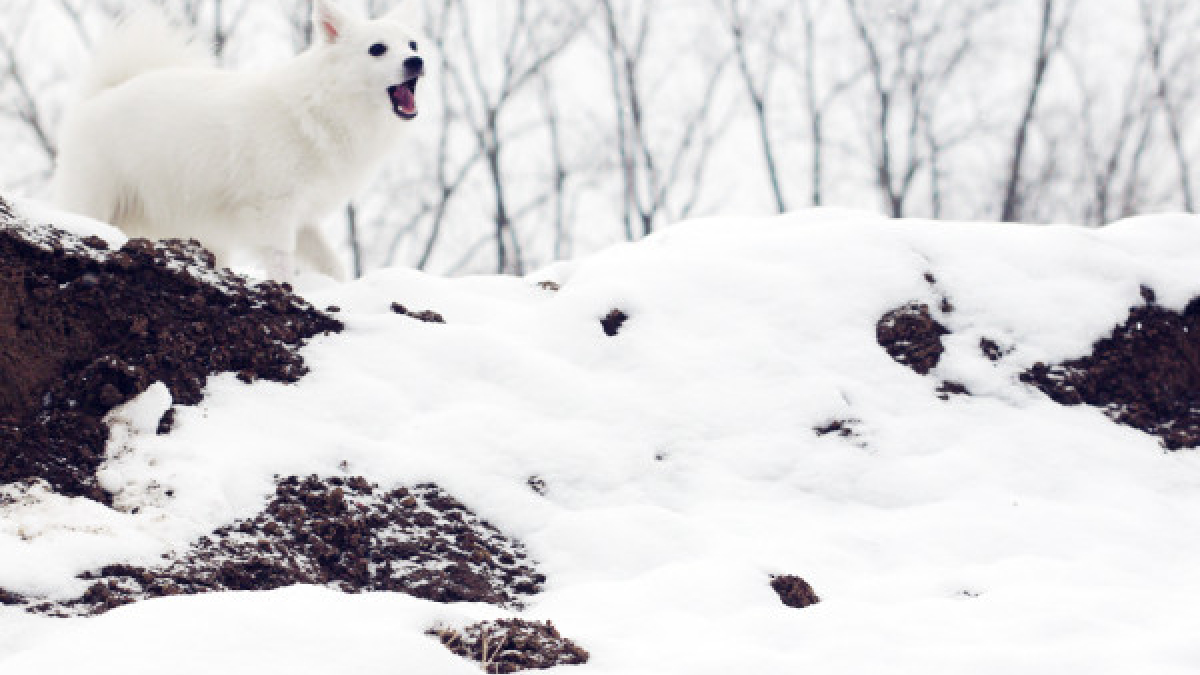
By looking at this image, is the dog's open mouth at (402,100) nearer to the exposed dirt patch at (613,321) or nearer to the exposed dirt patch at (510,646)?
the exposed dirt patch at (613,321)

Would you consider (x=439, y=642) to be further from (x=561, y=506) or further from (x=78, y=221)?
(x=78, y=221)

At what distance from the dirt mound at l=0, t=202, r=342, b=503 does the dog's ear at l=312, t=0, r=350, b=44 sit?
2.17m

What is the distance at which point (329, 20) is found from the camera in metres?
5.75

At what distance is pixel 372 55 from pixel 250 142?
922 millimetres

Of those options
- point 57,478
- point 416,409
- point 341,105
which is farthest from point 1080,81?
point 57,478

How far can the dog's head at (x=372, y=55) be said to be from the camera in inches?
224

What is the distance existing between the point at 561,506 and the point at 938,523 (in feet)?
4.56

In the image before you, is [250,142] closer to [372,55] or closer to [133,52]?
[372,55]

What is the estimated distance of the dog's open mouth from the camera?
5758mm

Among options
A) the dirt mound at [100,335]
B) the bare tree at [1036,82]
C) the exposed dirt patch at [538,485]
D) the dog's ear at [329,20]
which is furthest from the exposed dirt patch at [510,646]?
the bare tree at [1036,82]

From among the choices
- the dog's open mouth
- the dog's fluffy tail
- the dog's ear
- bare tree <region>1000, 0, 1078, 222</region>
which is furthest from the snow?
bare tree <region>1000, 0, 1078, 222</region>

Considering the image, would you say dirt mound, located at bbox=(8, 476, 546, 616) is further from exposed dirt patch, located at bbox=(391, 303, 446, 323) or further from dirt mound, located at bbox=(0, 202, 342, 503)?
exposed dirt patch, located at bbox=(391, 303, 446, 323)

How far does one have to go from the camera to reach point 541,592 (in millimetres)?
3062

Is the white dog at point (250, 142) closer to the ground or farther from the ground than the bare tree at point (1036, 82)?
closer to the ground
